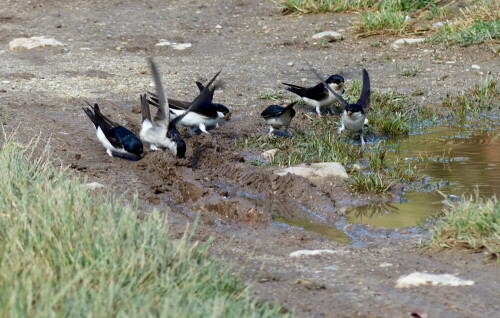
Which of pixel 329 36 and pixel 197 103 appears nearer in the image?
pixel 197 103

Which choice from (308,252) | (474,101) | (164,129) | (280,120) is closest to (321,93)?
(280,120)

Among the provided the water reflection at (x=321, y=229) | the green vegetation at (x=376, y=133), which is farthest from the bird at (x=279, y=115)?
the water reflection at (x=321, y=229)

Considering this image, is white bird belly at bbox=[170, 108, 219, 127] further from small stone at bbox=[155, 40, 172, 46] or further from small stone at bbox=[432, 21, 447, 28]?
small stone at bbox=[432, 21, 447, 28]

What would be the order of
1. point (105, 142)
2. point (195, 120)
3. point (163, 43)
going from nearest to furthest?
1. point (105, 142)
2. point (195, 120)
3. point (163, 43)

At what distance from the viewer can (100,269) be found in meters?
3.43

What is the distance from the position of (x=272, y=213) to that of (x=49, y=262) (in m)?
2.77

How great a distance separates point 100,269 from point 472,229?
2156 millimetres

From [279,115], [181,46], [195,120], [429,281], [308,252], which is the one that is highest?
[429,281]

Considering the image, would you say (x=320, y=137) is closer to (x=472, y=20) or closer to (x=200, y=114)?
(x=200, y=114)

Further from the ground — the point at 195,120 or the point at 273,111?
the point at 273,111

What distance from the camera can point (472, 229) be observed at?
4562 mm

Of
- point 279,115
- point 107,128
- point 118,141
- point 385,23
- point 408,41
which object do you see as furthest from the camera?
point 385,23

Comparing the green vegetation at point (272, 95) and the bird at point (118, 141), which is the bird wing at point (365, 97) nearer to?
the green vegetation at point (272, 95)

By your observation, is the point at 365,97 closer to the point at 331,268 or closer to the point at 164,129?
the point at 164,129
